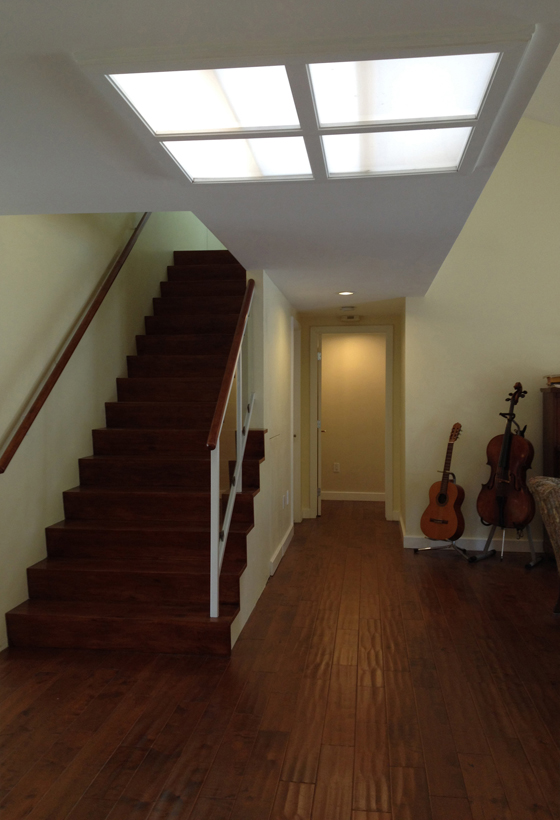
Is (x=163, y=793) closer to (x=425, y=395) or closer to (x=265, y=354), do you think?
(x=265, y=354)

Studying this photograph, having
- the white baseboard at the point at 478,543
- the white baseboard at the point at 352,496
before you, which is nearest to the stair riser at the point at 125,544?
the white baseboard at the point at 478,543

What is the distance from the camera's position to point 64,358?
412 centimetres

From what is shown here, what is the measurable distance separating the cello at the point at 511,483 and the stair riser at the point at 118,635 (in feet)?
9.50

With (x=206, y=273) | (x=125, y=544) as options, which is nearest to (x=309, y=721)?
(x=125, y=544)

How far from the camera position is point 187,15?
1.50 m

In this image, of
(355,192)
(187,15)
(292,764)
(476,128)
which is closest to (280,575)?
(292,764)

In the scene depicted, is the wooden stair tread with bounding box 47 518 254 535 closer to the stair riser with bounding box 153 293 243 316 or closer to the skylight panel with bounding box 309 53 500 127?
the stair riser with bounding box 153 293 243 316

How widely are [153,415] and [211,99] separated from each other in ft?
10.8

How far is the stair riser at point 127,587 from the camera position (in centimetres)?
376

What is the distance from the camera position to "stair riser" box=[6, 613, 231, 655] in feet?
11.4

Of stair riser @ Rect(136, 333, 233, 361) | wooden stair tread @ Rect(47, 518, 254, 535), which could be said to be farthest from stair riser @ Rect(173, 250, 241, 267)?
wooden stair tread @ Rect(47, 518, 254, 535)

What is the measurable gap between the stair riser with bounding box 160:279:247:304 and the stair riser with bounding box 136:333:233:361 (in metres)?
0.60

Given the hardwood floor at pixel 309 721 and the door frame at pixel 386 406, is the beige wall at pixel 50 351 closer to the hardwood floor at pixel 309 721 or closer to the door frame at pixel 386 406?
the hardwood floor at pixel 309 721

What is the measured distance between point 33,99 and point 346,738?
2551 millimetres
